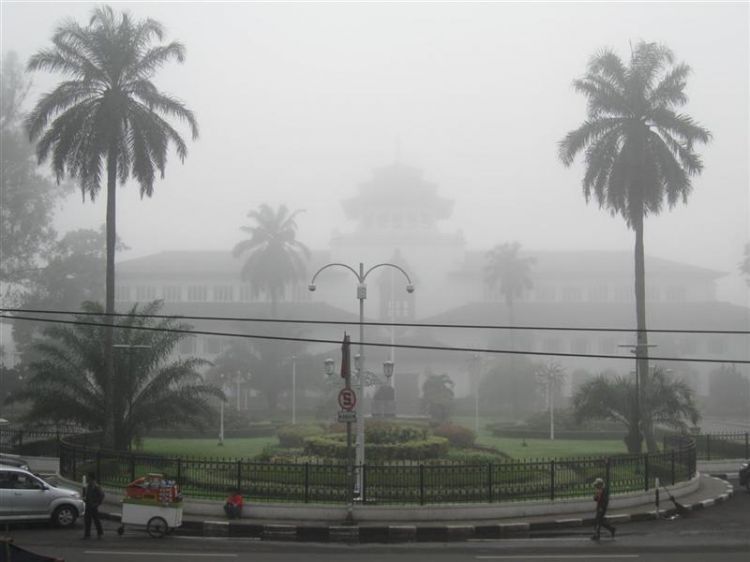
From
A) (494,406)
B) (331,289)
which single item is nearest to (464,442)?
(494,406)

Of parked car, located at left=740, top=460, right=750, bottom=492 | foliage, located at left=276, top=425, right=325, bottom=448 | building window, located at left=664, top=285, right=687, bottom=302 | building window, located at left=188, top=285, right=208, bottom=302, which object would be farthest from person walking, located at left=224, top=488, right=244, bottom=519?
building window, located at left=664, top=285, right=687, bottom=302

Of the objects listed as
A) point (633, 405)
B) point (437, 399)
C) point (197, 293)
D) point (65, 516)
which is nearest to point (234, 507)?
point (65, 516)

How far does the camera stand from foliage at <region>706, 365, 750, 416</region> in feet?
213

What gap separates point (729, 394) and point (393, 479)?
4904cm

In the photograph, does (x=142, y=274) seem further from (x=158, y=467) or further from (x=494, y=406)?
(x=158, y=467)

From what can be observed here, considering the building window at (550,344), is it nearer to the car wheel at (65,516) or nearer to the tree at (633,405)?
the tree at (633,405)

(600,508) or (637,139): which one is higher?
(637,139)

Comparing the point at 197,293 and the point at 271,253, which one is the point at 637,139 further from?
the point at 197,293

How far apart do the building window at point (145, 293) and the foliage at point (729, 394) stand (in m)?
48.9

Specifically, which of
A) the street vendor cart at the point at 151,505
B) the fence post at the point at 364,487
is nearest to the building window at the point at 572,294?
the fence post at the point at 364,487

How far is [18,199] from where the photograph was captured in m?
64.0

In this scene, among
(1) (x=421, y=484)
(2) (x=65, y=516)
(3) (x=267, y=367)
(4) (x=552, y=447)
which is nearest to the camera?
(2) (x=65, y=516)

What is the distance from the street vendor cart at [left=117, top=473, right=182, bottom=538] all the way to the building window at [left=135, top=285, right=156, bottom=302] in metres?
66.5

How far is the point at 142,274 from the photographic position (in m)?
85.2
